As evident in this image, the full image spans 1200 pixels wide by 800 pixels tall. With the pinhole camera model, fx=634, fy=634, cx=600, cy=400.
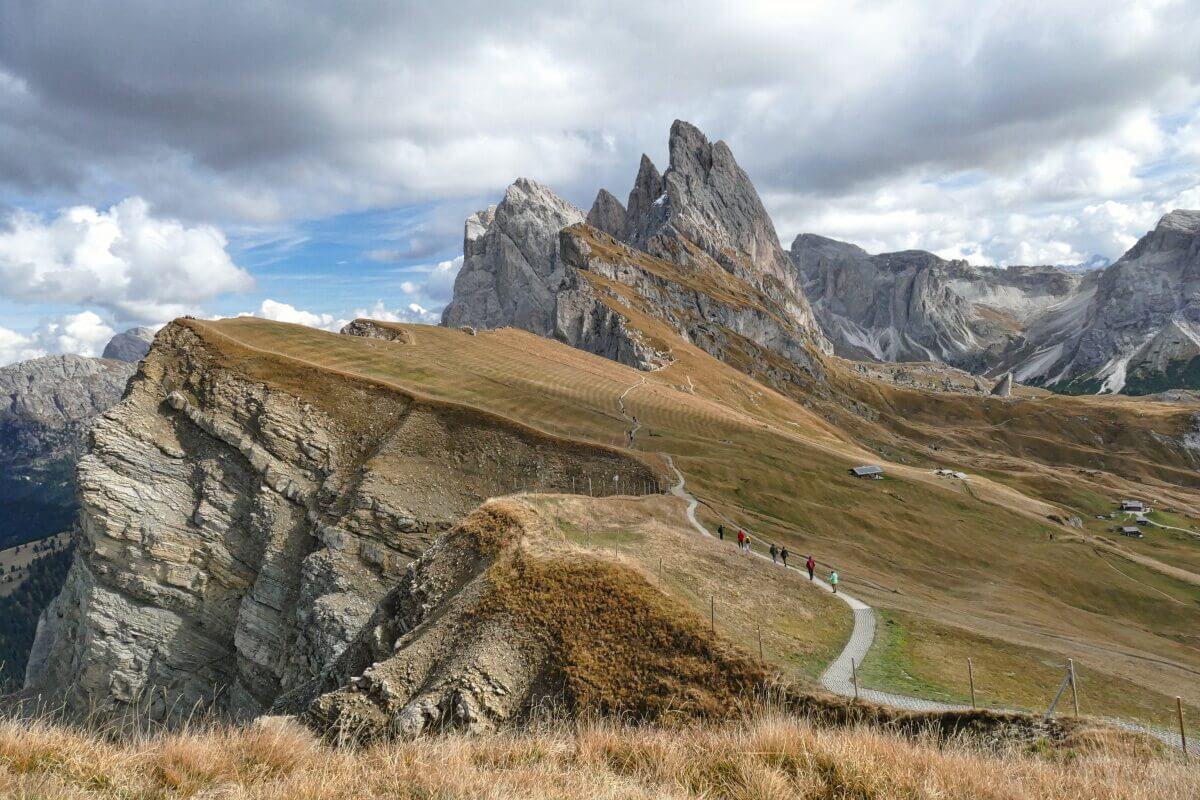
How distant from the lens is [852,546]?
6338cm

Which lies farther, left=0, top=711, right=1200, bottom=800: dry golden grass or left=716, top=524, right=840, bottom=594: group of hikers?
left=716, top=524, right=840, bottom=594: group of hikers

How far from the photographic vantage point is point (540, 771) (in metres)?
8.91

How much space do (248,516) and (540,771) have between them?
62.4 metres

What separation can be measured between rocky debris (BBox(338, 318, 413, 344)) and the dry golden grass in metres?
112

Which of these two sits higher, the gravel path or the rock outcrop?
the rock outcrop

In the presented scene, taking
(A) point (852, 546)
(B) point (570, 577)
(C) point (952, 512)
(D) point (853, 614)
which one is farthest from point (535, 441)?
(C) point (952, 512)

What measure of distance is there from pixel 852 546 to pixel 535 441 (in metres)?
34.1

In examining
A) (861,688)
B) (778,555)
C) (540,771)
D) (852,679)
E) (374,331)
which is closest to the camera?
(540,771)

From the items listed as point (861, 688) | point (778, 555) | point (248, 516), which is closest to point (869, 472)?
point (778, 555)

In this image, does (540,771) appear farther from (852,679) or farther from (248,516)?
(248,516)

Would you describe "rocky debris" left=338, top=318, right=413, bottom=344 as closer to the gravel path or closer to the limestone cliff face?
the limestone cliff face

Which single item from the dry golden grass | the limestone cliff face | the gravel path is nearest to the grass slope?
the gravel path

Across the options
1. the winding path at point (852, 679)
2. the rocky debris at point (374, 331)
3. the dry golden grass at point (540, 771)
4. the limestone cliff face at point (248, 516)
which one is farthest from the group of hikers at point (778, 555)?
the rocky debris at point (374, 331)

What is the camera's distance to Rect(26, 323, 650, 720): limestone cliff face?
54.6 meters
